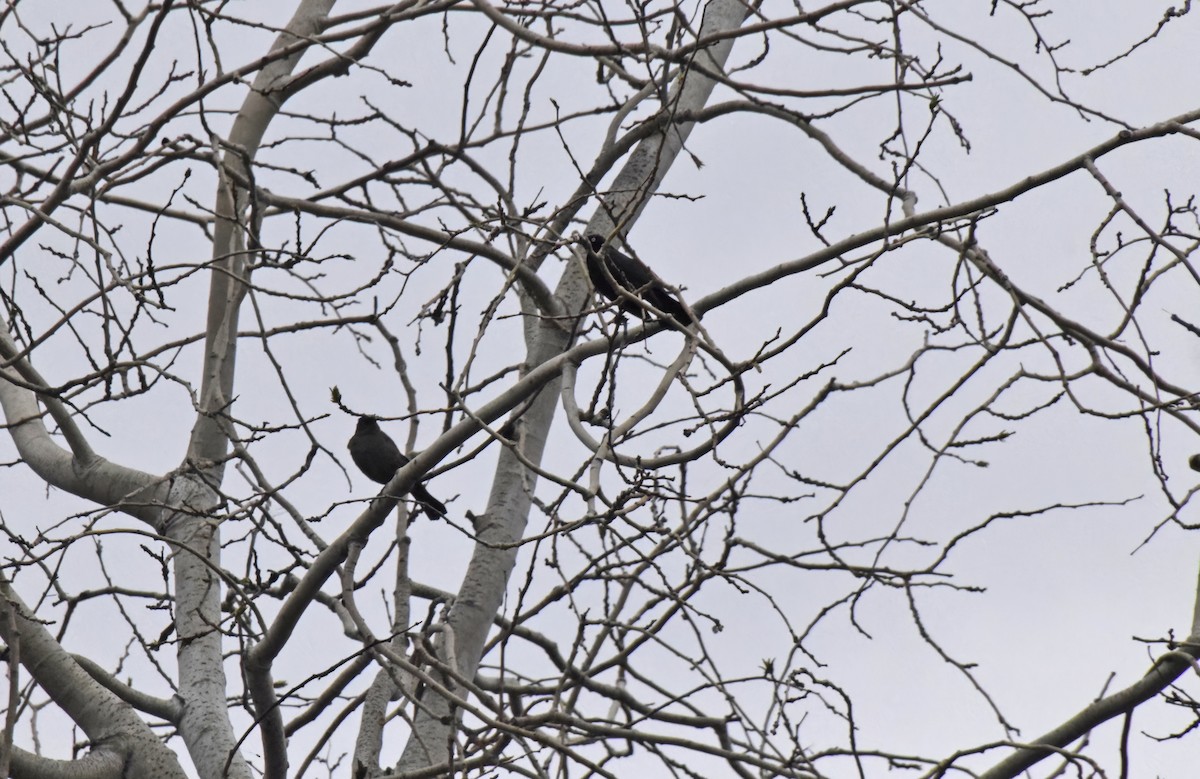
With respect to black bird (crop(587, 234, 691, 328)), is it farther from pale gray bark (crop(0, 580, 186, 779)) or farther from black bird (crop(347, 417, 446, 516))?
pale gray bark (crop(0, 580, 186, 779))

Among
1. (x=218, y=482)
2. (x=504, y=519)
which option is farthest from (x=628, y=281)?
(x=218, y=482)

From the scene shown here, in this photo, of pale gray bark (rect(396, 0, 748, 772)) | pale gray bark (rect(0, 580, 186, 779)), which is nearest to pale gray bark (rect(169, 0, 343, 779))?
pale gray bark (rect(0, 580, 186, 779))

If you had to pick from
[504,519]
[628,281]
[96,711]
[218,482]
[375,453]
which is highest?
[375,453]

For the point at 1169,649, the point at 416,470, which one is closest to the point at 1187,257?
the point at 1169,649

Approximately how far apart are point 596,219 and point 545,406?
97cm

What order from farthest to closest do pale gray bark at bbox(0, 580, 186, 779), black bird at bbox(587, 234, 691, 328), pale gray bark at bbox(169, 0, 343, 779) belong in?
black bird at bbox(587, 234, 691, 328) < pale gray bark at bbox(169, 0, 343, 779) < pale gray bark at bbox(0, 580, 186, 779)

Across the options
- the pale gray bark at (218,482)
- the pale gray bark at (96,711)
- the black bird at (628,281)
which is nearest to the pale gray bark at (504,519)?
the black bird at (628,281)

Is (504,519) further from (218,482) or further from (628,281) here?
(218,482)

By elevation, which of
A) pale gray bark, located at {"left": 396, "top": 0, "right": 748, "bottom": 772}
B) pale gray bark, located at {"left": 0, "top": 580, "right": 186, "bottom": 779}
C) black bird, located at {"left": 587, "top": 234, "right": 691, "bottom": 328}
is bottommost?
pale gray bark, located at {"left": 0, "top": 580, "right": 186, "bottom": 779}

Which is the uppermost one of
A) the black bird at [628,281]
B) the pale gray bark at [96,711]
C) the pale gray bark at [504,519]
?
the black bird at [628,281]

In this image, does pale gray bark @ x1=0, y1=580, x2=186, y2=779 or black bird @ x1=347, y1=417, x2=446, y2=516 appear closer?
pale gray bark @ x1=0, y1=580, x2=186, y2=779

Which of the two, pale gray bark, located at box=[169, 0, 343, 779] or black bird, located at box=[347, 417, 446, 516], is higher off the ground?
black bird, located at box=[347, 417, 446, 516]

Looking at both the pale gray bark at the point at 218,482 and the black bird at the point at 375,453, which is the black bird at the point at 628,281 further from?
the black bird at the point at 375,453

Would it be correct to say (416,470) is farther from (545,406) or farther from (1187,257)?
(1187,257)
